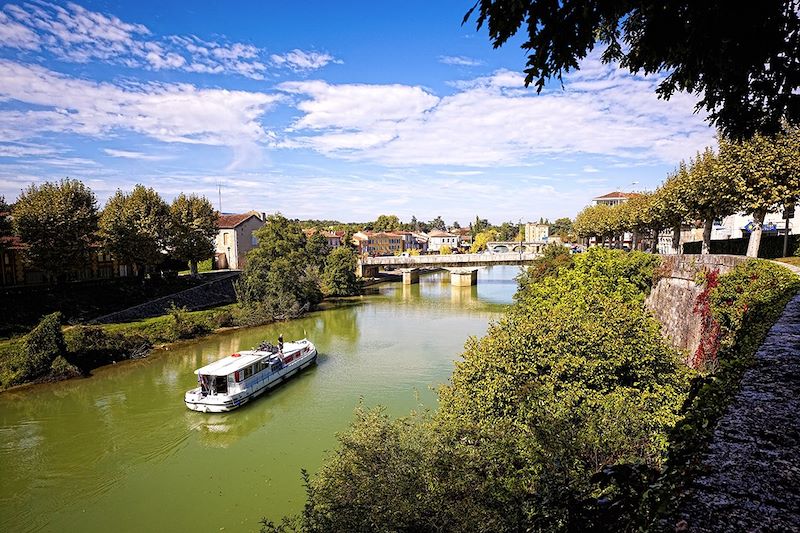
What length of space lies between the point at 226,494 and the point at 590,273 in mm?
19225

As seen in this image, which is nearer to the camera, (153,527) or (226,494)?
(153,527)

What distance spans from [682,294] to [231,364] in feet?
69.0

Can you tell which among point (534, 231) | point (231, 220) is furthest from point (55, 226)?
point (534, 231)

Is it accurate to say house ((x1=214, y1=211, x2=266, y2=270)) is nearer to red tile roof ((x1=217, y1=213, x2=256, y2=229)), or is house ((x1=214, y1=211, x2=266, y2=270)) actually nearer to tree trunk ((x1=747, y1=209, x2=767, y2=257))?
red tile roof ((x1=217, y1=213, x2=256, y2=229))

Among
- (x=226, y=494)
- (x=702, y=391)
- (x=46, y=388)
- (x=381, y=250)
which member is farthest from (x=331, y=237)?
(x=702, y=391)

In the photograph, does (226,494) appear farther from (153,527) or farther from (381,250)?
(381,250)

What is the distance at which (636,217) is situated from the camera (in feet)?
125

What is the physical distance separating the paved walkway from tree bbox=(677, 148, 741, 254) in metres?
19.3

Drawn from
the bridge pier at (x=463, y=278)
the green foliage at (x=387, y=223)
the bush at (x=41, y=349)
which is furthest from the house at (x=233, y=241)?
the green foliage at (x=387, y=223)

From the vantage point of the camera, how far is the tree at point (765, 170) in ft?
60.1

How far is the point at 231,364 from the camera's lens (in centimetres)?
2262

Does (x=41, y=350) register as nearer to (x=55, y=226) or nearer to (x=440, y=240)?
(x=55, y=226)

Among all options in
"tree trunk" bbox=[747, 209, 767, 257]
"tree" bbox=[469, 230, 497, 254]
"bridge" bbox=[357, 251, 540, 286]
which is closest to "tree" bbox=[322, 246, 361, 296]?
"bridge" bbox=[357, 251, 540, 286]

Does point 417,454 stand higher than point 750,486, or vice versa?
point 750,486
